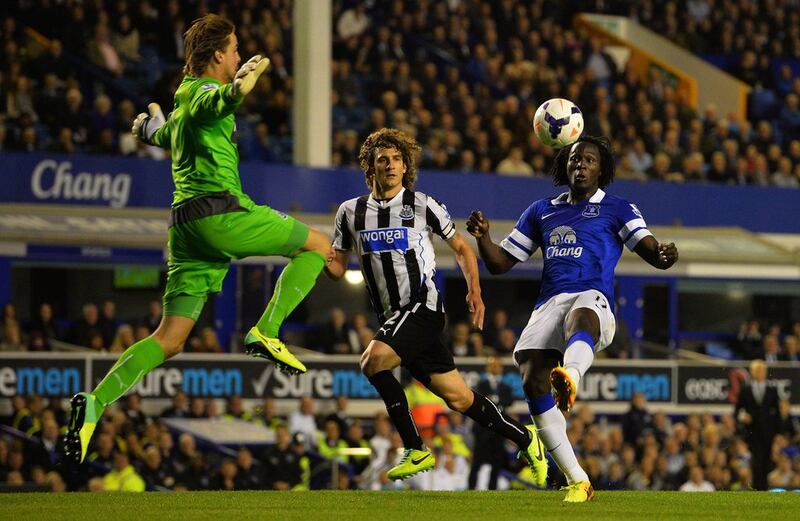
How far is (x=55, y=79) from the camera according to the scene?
19.0 metres

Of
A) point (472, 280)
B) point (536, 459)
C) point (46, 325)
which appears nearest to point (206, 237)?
point (472, 280)

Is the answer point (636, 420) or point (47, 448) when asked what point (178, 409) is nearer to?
point (47, 448)

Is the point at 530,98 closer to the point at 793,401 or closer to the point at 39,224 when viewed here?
the point at 793,401

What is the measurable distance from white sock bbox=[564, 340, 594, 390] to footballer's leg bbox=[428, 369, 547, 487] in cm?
111

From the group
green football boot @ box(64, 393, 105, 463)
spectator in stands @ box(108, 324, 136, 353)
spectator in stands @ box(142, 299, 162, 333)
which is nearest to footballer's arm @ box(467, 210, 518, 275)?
green football boot @ box(64, 393, 105, 463)

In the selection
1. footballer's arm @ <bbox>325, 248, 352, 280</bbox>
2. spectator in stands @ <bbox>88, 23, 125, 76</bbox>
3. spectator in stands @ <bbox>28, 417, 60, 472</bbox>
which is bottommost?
spectator in stands @ <bbox>28, 417, 60, 472</bbox>

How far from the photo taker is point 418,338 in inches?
361

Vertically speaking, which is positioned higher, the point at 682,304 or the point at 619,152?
the point at 619,152

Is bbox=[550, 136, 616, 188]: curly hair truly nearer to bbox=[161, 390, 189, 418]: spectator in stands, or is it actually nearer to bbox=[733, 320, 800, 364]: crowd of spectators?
bbox=[161, 390, 189, 418]: spectator in stands

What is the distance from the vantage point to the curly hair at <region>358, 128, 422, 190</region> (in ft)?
30.7

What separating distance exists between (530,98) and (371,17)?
2781mm

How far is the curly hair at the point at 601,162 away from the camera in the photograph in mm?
9328

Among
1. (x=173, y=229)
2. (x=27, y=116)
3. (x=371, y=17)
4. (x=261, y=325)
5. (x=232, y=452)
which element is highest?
(x=371, y=17)

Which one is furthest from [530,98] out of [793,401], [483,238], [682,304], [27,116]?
[483,238]
